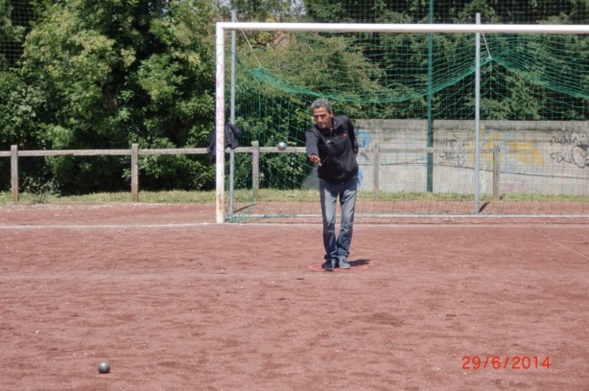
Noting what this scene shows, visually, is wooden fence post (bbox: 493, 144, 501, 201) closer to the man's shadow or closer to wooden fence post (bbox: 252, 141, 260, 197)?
wooden fence post (bbox: 252, 141, 260, 197)

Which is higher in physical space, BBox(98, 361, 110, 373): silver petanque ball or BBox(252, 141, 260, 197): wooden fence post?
BBox(252, 141, 260, 197): wooden fence post

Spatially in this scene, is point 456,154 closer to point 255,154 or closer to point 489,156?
point 489,156

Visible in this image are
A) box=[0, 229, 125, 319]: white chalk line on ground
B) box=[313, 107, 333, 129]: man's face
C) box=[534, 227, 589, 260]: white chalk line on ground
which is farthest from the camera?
box=[534, 227, 589, 260]: white chalk line on ground

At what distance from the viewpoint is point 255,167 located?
20.4 meters

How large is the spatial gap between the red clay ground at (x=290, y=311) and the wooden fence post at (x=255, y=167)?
17.1 feet

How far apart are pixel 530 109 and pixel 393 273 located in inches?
516

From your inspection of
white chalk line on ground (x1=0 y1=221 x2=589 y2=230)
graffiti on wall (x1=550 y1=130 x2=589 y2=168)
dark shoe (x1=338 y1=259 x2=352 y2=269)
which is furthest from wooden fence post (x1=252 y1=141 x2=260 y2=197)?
dark shoe (x1=338 y1=259 x2=352 y2=269)

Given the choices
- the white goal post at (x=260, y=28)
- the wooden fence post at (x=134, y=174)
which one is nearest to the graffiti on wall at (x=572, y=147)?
the white goal post at (x=260, y=28)

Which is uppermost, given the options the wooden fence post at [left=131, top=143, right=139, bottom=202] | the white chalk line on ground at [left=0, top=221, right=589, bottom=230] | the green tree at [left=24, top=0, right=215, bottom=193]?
the green tree at [left=24, top=0, right=215, bottom=193]

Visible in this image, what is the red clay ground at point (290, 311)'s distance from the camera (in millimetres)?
6801
